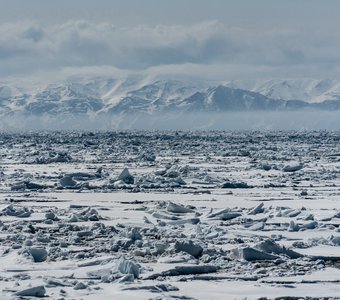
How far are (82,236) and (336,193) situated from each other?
10.2 meters

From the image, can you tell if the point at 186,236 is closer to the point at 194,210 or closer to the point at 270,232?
the point at 270,232

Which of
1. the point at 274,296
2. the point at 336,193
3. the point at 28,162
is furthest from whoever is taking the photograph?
the point at 28,162

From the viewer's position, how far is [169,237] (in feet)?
48.9

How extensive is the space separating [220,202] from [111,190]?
13.1 ft

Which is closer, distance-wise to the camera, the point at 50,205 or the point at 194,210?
the point at 194,210

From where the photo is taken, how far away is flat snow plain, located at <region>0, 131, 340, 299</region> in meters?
11.2

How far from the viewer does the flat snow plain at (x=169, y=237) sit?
11.2 metres

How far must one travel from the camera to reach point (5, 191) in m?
24.2

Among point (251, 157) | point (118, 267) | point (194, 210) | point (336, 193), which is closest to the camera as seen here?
point (118, 267)

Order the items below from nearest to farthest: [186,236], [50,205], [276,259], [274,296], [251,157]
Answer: [274,296] < [276,259] < [186,236] < [50,205] < [251,157]

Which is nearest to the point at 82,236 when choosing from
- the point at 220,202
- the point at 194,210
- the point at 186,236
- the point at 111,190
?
the point at 186,236

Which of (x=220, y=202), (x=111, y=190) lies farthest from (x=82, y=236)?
(x=111, y=190)

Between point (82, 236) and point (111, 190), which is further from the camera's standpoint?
point (111, 190)

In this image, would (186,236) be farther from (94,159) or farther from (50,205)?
(94,159)
